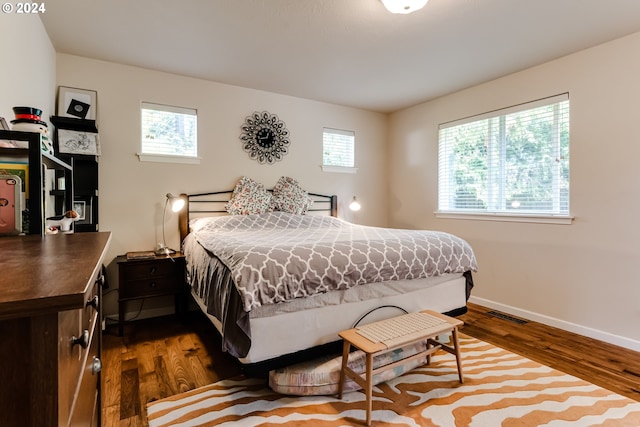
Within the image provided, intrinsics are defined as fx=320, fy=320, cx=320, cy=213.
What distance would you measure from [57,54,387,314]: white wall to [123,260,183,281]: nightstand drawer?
0.44 meters

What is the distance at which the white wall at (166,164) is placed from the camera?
9.99 feet

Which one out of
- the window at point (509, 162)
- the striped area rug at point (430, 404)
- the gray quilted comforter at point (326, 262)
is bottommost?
the striped area rug at point (430, 404)

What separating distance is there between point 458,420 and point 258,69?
10.6 feet

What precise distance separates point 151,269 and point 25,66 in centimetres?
171

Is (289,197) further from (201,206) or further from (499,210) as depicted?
(499,210)

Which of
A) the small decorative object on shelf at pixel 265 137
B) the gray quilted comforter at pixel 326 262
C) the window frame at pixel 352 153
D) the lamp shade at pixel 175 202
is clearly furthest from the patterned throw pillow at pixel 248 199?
the window frame at pixel 352 153

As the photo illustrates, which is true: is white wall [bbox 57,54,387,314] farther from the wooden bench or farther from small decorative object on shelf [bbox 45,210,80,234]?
the wooden bench

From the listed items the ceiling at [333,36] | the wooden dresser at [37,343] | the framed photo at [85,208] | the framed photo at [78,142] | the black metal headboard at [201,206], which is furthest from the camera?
the black metal headboard at [201,206]

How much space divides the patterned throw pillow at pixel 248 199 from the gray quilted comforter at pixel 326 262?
2.41 ft

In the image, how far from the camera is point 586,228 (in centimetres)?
280

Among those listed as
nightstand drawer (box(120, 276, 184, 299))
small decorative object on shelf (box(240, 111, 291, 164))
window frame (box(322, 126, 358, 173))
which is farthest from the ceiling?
nightstand drawer (box(120, 276, 184, 299))

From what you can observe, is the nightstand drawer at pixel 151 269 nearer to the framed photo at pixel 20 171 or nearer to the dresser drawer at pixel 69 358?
the framed photo at pixel 20 171

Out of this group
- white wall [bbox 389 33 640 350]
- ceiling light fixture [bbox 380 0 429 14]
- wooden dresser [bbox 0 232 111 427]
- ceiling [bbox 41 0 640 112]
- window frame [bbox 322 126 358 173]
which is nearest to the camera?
wooden dresser [bbox 0 232 111 427]

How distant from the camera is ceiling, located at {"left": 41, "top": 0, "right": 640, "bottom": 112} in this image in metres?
2.18
